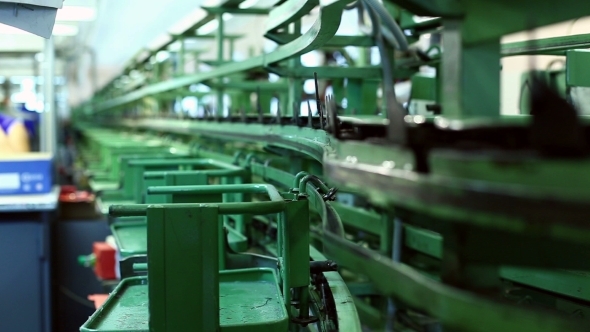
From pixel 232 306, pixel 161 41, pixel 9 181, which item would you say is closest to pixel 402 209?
pixel 232 306

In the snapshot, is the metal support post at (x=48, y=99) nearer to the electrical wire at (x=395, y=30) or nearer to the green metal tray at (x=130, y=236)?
the green metal tray at (x=130, y=236)

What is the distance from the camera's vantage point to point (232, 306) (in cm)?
154

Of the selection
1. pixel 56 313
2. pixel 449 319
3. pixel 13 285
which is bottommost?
pixel 56 313

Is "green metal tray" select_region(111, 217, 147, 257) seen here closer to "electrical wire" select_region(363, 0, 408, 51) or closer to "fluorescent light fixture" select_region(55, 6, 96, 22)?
"electrical wire" select_region(363, 0, 408, 51)

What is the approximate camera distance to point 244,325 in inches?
53.4

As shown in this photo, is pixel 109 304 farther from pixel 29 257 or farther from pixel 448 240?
pixel 29 257

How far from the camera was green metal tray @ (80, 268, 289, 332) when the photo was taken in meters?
1.37

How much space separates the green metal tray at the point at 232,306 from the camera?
1370 millimetres

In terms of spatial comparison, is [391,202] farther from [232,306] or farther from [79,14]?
[79,14]

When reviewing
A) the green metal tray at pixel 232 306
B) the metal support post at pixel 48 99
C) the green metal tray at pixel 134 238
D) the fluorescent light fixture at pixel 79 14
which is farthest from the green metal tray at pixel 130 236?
the fluorescent light fixture at pixel 79 14

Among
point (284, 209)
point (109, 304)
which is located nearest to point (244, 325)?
point (284, 209)

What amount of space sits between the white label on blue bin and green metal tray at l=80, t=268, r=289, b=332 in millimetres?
1903

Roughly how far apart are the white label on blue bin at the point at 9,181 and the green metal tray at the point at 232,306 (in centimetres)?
190

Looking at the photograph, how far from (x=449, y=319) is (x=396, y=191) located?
6.5 inches
